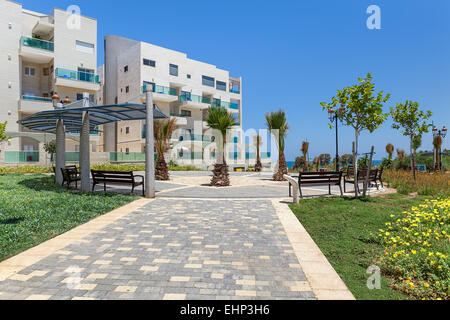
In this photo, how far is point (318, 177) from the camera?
941 cm

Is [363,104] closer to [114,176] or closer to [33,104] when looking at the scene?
[114,176]

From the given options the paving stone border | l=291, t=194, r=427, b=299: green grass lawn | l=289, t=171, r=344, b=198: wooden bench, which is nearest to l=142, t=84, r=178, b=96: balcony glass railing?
l=289, t=171, r=344, b=198: wooden bench

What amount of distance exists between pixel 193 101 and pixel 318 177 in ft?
101

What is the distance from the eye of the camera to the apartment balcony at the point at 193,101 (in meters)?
37.4

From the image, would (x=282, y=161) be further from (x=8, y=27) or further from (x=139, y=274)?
(x=8, y=27)

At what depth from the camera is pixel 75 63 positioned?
2970 centimetres

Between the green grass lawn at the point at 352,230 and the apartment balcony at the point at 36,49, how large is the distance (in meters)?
31.0

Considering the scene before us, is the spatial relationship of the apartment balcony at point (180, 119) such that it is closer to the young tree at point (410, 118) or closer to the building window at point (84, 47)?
the building window at point (84, 47)

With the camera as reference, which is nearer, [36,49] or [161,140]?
[161,140]

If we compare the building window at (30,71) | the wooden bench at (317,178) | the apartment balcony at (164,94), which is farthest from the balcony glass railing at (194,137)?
the wooden bench at (317,178)

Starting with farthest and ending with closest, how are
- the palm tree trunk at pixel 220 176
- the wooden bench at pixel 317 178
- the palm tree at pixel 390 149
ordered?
1. the palm tree at pixel 390 149
2. the palm tree trunk at pixel 220 176
3. the wooden bench at pixel 317 178

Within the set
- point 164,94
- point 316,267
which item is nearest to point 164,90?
point 164,94

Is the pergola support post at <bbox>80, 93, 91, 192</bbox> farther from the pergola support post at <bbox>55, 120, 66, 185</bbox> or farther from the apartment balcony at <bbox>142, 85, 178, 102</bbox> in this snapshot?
the apartment balcony at <bbox>142, 85, 178, 102</bbox>
